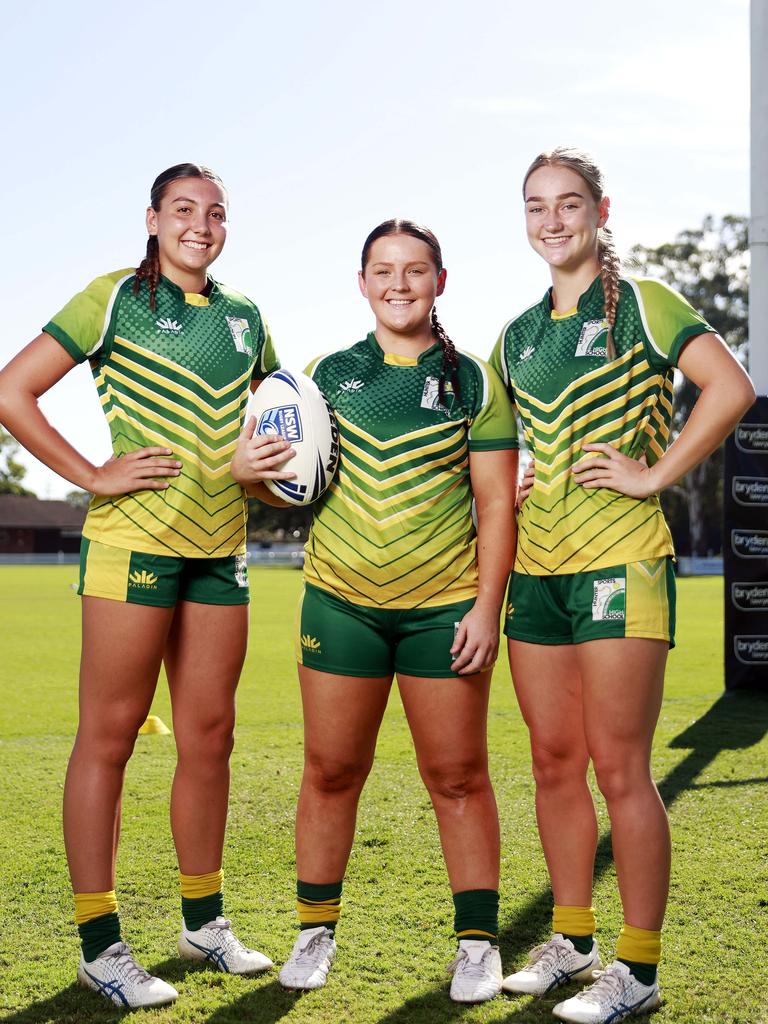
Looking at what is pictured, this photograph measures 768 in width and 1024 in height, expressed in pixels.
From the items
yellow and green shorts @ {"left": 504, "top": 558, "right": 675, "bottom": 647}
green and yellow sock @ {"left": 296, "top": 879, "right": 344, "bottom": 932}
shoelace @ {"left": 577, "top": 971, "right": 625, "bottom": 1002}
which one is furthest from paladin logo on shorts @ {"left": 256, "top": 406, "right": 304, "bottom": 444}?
shoelace @ {"left": 577, "top": 971, "right": 625, "bottom": 1002}

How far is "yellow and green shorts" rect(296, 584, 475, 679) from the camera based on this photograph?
2951mm

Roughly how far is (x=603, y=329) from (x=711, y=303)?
4016 cm

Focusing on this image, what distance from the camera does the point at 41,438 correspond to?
3.05 m

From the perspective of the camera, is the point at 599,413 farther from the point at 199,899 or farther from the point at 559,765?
the point at 199,899

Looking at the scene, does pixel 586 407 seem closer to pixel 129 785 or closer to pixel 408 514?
pixel 408 514

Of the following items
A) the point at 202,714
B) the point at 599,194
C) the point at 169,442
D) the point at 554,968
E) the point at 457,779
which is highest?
the point at 599,194

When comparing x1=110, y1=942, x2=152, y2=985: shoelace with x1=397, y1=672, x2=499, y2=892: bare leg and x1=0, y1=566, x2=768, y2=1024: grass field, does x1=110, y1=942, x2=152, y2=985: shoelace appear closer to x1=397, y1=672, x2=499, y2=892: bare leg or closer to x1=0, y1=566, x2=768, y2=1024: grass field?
x1=0, y1=566, x2=768, y2=1024: grass field

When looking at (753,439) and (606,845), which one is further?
(753,439)

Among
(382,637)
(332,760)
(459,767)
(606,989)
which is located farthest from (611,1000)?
(382,637)

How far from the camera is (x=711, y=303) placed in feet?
132

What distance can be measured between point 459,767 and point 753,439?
5.70m

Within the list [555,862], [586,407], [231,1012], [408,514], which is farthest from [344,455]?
[231,1012]

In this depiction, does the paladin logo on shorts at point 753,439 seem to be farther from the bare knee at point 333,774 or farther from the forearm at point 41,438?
the forearm at point 41,438

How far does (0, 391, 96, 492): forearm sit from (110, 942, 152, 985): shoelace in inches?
53.3
